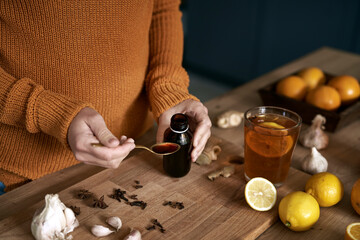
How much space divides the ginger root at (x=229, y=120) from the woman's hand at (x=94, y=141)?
19.7 inches

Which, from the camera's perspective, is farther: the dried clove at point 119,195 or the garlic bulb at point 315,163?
the garlic bulb at point 315,163

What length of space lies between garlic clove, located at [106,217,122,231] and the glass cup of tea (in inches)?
15.0

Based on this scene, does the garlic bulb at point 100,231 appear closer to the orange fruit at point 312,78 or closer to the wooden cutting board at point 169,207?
the wooden cutting board at point 169,207

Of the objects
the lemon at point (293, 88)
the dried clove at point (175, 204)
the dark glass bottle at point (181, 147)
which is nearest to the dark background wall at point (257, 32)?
the lemon at point (293, 88)

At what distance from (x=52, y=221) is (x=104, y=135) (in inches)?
8.7

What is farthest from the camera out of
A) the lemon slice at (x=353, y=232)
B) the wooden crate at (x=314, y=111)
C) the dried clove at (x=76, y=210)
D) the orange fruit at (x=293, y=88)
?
the orange fruit at (x=293, y=88)

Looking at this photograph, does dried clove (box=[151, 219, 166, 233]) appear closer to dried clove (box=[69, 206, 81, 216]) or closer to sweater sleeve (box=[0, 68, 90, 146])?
dried clove (box=[69, 206, 81, 216])

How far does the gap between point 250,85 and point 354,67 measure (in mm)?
538

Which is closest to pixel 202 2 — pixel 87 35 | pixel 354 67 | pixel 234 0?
pixel 234 0

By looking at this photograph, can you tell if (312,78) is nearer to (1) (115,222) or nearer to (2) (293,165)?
(2) (293,165)

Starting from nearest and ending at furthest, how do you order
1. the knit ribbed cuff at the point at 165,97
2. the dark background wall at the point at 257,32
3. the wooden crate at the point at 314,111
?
the knit ribbed cuff at the point at 165,97 < the wooden crate at the point at 314,111 < the dark background wall at the point at 257,32

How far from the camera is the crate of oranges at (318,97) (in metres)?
1.35

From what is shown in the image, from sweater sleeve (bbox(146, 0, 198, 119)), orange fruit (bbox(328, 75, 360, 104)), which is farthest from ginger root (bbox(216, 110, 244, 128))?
orange fruit (bbox(328, 75, 360, 104))

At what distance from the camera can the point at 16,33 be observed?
3.36 feet
